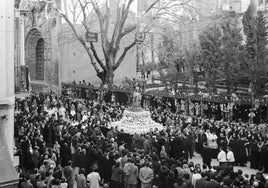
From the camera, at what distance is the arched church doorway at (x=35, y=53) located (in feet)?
144

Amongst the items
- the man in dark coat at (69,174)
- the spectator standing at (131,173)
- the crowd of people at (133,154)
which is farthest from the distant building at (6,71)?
the spectator standing at (131,173)

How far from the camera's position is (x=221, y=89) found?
4022 cm

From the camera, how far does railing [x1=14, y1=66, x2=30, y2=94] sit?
1789cm

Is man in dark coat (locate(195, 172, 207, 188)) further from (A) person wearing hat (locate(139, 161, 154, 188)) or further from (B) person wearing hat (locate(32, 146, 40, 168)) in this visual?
(B) person wearing hat (locate(32, 146, 40, 168))

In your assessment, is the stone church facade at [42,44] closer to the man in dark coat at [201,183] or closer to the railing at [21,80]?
the railing at [21,80]

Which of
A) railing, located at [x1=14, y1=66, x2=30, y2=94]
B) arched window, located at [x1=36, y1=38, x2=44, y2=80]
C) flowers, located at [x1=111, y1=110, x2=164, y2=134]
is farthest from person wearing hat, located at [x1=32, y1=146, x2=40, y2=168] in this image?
arched window, located at [x1=36, y1=38, x2=44, y2=80]

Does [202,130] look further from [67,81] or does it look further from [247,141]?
[67,81]

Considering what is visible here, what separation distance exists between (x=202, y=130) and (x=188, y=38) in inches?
780

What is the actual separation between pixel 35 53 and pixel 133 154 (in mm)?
30386

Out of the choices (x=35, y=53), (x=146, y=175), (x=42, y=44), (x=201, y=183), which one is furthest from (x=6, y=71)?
(x=35, y=53)

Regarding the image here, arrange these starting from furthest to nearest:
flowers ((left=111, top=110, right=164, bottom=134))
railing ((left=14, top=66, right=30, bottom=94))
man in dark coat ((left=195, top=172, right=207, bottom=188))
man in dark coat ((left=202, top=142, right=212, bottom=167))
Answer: flowers ((left=111, top=110, right=164, bottom=134)) → man in dark coat ((left=202, top=142, right=212, bottom=167)) → railing ((left=14, top=66, right=30, bottom=94)) → man in dark coat ((left=195, top=172, right=207, bottom=188))

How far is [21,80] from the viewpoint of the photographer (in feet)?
60.3

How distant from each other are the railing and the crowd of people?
70.9 inches

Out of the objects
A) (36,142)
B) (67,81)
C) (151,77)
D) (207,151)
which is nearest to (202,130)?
(207,151)
